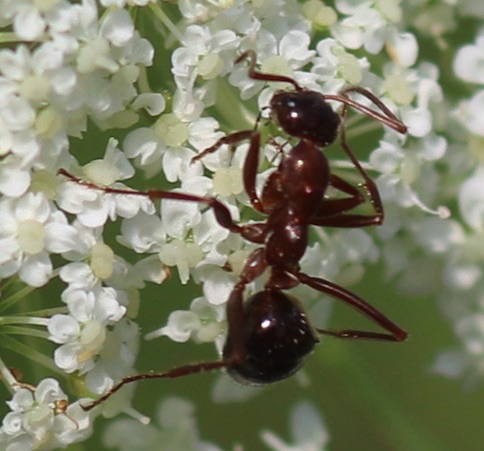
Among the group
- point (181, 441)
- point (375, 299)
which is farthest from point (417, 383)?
point (181, 441)

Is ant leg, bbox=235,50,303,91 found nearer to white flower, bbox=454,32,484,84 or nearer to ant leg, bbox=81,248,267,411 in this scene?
ant leg, bbox=81,248,267,411

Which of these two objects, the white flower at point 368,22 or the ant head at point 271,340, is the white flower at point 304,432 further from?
the white flower at point 368,22

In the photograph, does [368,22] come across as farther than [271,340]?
Yes

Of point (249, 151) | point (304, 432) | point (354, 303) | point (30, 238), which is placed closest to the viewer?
point (30, 238)

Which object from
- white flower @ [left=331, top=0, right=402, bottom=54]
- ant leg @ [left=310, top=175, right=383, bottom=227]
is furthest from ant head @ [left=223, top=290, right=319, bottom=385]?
white flower @ [left=331, top=0, right=402, bottom=54]

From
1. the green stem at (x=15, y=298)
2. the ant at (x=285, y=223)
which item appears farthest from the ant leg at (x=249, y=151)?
the green stem at (x=15, y=298)

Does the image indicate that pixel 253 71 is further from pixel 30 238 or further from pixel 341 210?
pixel 30 238

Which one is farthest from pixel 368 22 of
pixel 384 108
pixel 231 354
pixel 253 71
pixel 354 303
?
pixel 231 354

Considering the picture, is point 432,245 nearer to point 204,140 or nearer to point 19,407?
point 204,140
